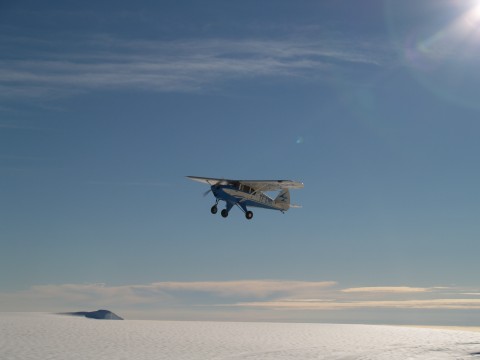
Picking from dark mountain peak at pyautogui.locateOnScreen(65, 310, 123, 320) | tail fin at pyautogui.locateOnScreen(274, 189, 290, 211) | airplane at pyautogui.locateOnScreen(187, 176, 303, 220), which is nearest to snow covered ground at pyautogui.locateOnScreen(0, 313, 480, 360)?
dark mountain peak at pyautogui.locateOnScreen(65, 310, 123, 320)

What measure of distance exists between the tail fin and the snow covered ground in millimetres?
19539

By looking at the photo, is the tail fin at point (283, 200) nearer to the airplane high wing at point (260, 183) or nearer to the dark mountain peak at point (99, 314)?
the airplane high wing at point (260, 183)

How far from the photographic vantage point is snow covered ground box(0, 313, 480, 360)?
38750 millimetres

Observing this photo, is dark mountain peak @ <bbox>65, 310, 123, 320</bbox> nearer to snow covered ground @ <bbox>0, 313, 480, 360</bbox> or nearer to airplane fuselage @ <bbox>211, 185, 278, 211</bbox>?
snow covered ground @ <bbox>0, 313, 480, 360</bbox>

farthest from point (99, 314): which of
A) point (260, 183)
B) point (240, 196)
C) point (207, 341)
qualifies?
point (207, 341)

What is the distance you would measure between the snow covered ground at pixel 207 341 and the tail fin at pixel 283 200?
64.1ft

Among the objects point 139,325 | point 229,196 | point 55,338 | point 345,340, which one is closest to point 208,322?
point 139,325

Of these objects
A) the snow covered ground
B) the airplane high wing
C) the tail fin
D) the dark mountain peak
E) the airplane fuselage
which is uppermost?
the tail fin

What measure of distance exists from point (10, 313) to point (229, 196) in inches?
1087

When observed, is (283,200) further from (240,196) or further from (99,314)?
(99,314)

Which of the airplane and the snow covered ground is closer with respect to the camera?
the snow covered ground

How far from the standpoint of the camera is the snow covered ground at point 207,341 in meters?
38.8

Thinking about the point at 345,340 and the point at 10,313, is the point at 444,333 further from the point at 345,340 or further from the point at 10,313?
the point at 10,313

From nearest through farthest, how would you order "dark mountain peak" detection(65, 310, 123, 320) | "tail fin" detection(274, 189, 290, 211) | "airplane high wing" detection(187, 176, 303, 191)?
"dark mountain peak" detection(65, 310, 123, 320) → "airplane high wing" detection(187, 176, 303, 191) → "tail fin" detection(274, 189, 290, 211)
